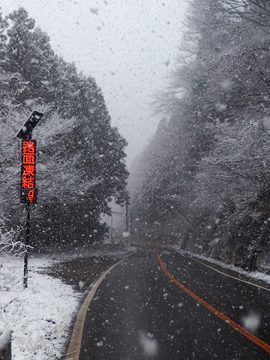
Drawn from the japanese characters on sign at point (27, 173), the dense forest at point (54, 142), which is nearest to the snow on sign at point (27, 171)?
the japanese characters on sign at point (27, 173)

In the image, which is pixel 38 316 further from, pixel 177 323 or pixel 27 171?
pixel 27 171

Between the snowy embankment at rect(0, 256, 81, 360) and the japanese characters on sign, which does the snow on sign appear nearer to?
the japanese characters on sign

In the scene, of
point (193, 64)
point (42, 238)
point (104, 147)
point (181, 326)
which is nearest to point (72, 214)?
point (42, 238)

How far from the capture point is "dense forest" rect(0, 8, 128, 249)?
19062 mm

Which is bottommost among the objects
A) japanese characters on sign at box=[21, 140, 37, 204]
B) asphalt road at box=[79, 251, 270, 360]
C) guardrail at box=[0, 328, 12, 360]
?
asphalt road at box=[79, 251, 270, 360]

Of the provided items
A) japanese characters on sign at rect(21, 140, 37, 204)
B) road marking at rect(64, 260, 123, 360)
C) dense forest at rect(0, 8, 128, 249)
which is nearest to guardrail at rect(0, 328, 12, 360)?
road marking at rect(64, 260, 123, 360)

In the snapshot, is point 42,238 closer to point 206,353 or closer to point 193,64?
point 193,64

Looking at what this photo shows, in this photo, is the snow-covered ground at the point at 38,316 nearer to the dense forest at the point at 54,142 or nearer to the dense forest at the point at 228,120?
the dense forest at the point at 54,142

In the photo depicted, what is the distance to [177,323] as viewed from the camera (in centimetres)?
705

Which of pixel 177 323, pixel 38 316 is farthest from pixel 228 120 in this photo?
pixel 38 316

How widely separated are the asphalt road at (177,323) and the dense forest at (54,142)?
4793mm

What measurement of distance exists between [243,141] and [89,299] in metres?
8.48

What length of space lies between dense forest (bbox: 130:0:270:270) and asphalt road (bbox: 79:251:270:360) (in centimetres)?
616

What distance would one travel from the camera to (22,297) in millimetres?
8656
